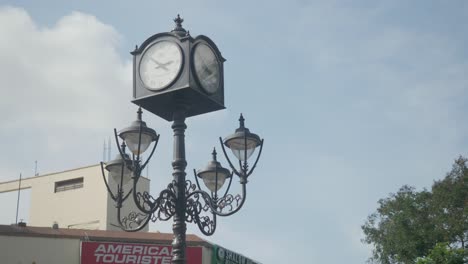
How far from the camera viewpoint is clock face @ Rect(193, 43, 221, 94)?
7.87 metres

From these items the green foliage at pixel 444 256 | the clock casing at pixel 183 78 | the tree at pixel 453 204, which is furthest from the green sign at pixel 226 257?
the clock casing at pixel 183 78

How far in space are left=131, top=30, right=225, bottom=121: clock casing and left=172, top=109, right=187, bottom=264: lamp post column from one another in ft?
0.64

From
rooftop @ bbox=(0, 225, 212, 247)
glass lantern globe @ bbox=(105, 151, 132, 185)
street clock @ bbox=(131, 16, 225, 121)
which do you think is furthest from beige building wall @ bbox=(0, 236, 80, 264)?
street clock @ bbox=(131, 16, 225, 121)

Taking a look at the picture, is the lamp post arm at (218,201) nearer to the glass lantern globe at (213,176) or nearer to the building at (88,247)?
the glass lantern globe at (213,176)

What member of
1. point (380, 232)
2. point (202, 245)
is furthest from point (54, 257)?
point (380, 232)

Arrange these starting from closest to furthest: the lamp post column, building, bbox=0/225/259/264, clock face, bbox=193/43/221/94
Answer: the lamp post column
clock face, bbox=193/43/221/94
building, bbox=0/225/259/264

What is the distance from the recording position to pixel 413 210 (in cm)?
3997

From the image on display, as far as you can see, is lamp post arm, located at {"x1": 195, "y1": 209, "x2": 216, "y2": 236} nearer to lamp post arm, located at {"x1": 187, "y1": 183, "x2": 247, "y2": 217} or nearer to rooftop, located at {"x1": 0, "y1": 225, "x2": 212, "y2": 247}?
lamp post arm, located at {"x1": 187, "y1": 183, "x2": 247, "y2": 217}

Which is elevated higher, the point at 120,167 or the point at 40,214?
the point at 40,214

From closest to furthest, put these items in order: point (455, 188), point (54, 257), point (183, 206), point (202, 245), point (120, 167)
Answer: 1. point (183, 206)
2. point (120, 167)
3. point (54, 257)
4. point (202, 245)
5. point (455, 188)

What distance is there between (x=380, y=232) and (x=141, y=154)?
34.6 metres

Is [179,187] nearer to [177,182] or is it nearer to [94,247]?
[177,182]

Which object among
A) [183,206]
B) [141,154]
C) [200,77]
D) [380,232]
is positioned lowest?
[183,206]

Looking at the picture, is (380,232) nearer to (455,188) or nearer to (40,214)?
(455,188)
